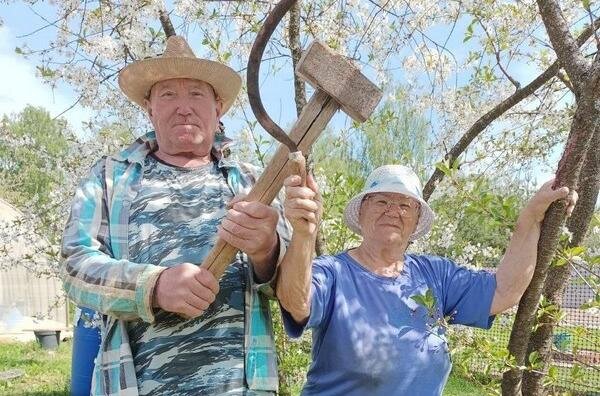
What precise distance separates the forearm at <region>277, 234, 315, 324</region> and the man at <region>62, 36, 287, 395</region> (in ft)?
0.14

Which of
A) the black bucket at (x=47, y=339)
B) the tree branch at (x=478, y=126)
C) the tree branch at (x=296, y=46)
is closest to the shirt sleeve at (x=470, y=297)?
the tree branch at (x=478, y=126)

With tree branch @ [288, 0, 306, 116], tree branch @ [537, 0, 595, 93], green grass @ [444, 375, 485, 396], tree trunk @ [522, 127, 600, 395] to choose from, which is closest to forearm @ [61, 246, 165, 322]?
tree trunk @ [522, 127, 600, 395]

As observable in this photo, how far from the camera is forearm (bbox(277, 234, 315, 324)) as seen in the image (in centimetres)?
171

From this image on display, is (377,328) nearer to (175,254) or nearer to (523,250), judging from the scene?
(523,250)

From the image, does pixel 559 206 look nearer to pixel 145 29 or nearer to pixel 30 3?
pixel 145 29

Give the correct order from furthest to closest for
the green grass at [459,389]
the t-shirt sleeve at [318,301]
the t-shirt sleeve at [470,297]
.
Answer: the green grass at [459,389]
the t-shirt sleeve at [470,297]
the t-shirt sleeve at [318,301]

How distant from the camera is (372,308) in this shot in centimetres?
212

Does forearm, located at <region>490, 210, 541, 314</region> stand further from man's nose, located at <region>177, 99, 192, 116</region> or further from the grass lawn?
the grass lawn

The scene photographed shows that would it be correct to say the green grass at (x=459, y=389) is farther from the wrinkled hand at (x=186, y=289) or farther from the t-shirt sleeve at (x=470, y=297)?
the wrinkled hand at (x=186, y=289)

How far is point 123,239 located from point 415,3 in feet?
10.7

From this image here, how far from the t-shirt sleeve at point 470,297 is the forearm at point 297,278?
556mm

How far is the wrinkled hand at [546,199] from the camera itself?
5.73ft

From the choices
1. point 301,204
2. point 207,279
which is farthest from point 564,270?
point 207,279

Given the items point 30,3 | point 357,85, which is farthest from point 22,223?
point 357,85
